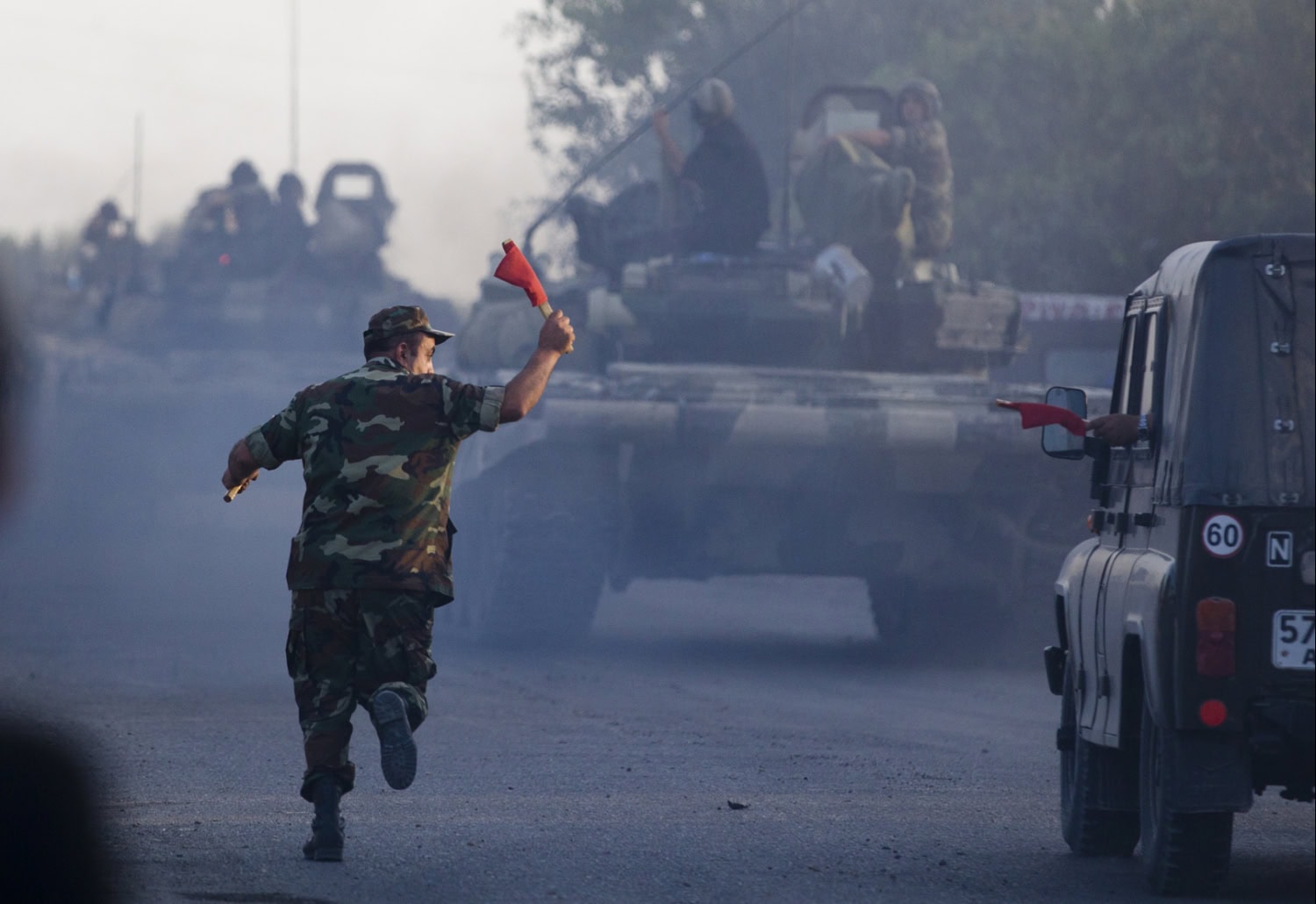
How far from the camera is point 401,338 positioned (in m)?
6.38

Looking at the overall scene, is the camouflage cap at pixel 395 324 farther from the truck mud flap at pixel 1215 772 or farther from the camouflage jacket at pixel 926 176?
the camouflage jacket at pixel 926 176

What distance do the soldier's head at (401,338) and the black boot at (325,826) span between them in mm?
1185

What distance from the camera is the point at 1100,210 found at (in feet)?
105

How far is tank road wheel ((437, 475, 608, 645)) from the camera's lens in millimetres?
13266

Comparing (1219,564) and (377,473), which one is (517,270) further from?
(1219,564)

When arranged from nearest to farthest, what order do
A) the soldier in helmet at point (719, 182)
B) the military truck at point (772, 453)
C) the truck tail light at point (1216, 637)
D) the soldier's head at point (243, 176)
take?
1. the truck tail light at point (1216, 637)
2. the military truck at point (772, 453)
3. the soldier in helmet at point (719, 182)
4. the soldier's head at point (243, 176)

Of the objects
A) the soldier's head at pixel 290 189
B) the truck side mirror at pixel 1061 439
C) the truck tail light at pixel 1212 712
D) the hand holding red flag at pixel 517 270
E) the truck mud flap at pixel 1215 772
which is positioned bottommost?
the truck mud flap at pixel 1215 772

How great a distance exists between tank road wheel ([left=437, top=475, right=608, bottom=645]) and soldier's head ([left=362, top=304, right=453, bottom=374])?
6.85m

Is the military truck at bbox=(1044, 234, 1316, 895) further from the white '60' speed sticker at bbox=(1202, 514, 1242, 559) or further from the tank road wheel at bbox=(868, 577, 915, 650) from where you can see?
the tank road wheel at bbox=(868, 577, 915, 650)

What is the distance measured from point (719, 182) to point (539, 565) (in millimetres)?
3010

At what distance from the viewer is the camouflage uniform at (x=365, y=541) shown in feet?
20.0

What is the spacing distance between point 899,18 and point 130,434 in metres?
26.9

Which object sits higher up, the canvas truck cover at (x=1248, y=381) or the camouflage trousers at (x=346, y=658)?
the canvas truck cover at (x=1248, y=381)

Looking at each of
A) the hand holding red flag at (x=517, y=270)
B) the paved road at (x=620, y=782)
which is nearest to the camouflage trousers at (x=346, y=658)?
the paved road at (x=620, y=782)
